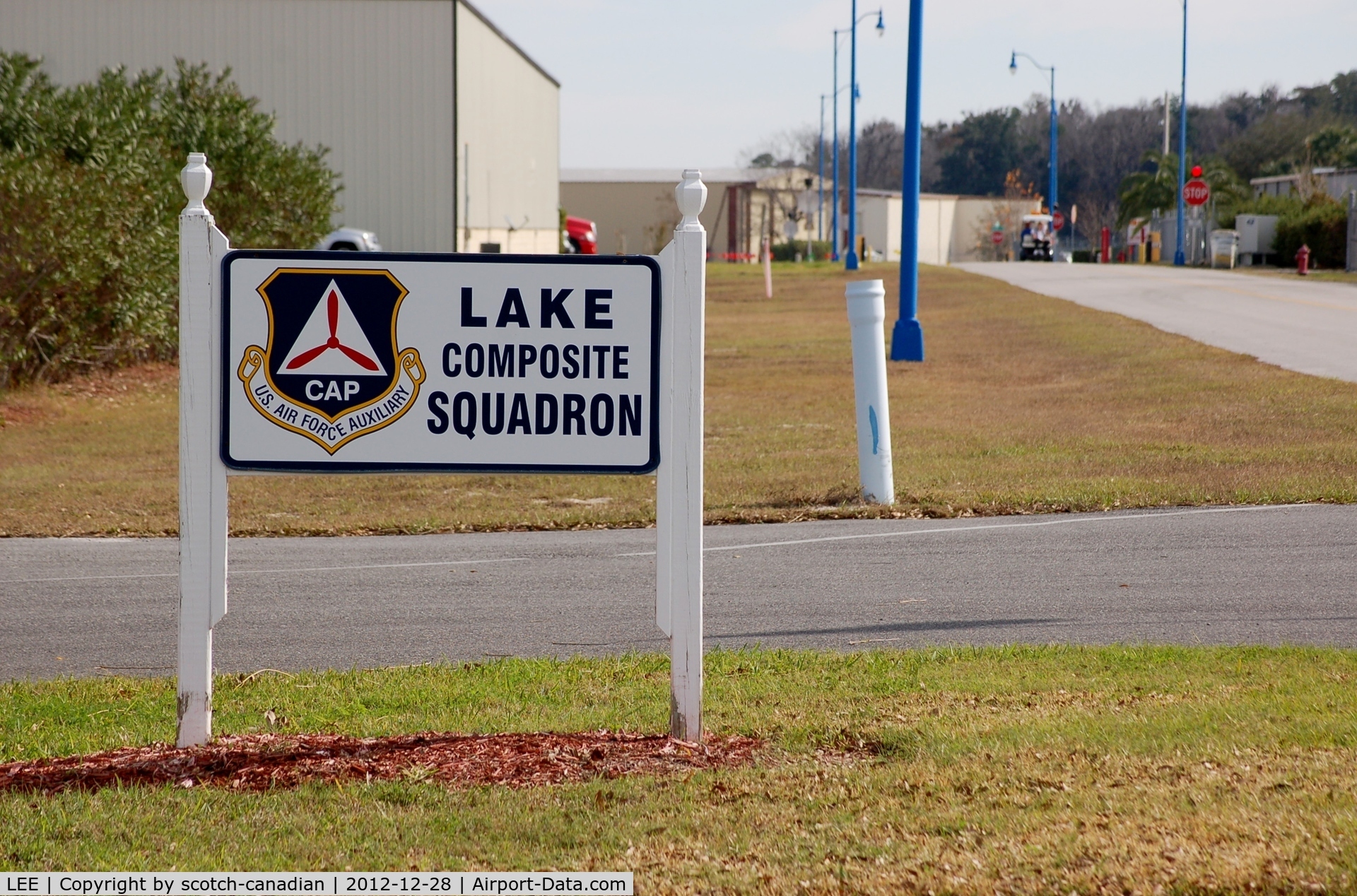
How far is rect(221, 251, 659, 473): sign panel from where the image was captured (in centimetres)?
457

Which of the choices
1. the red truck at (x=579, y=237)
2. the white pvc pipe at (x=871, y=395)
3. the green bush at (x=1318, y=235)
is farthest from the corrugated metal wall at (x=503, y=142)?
the white pvc pipe at (x=871, y=395)

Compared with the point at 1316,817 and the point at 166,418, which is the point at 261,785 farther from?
the point at 166,418

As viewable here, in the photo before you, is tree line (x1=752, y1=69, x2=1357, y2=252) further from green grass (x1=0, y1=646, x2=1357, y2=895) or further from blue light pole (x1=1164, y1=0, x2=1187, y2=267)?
green grass (x1=0, y1=646, x2=1357, y2=895)

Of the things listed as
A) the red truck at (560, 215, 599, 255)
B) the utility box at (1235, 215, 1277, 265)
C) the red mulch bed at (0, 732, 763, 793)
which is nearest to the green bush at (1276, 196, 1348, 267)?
the utility box at (1235, 215, 1277, 265)

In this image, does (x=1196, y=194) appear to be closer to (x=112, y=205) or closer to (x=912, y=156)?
(x=912, y=156)

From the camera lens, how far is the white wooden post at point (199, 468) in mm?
4523

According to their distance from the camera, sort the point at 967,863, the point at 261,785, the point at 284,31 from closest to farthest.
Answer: the point at 967,863
the point at 261,785
the point at 284,31

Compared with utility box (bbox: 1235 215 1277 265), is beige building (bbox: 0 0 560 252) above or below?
above

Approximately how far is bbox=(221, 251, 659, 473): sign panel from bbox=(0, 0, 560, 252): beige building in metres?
36.1

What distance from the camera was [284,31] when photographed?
40.2 meters

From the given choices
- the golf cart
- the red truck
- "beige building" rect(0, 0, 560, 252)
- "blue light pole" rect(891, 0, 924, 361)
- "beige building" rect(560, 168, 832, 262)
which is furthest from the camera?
→ "beige building" rect(560, 168, 832, 262)

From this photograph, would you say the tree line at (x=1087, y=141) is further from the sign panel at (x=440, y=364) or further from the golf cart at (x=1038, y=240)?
the sign panel at (x=440, y=364)

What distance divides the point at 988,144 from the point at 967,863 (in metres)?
117

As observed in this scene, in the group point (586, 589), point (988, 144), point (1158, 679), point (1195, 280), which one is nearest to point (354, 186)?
point (1195, 280)
